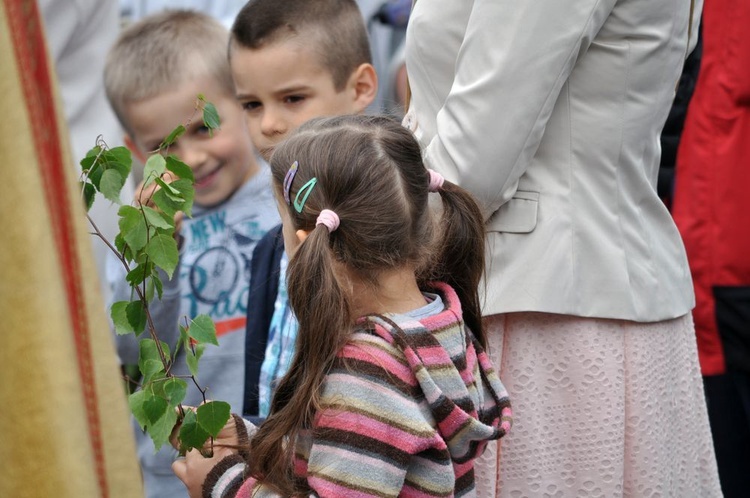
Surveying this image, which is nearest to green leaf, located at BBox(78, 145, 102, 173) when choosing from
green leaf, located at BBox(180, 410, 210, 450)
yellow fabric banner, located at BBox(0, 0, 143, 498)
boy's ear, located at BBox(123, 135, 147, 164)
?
green leaf, located at BBox(180, 410, 210, 450)

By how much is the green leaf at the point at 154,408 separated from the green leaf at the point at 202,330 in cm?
12

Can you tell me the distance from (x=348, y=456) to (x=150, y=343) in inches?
15.0

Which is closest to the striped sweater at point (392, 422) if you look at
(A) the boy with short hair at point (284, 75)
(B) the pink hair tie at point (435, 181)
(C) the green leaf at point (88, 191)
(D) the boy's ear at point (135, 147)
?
(B) the pink hair tie at point (435, 181)

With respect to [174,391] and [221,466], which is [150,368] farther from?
[221,466]

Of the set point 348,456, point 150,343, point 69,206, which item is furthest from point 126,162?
point 69,206

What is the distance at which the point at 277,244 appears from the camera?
8.51ft

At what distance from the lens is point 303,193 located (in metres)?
1.80

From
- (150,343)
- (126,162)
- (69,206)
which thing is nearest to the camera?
(69,206)

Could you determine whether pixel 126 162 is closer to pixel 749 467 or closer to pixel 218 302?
pixel 218 302

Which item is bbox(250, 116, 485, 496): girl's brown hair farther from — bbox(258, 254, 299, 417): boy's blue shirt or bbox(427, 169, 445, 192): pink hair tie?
bbox(258, 254, 299, 417): boy's blue shirt

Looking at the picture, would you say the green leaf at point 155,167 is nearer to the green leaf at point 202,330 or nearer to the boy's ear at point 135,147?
the green leaf at point 202,330

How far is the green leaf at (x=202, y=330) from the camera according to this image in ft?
5.62

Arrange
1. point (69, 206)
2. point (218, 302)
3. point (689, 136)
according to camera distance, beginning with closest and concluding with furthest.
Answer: point (69, 206)
point (218, 302)
point (689, 136)

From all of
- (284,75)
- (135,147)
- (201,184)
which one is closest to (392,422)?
(284,75)
